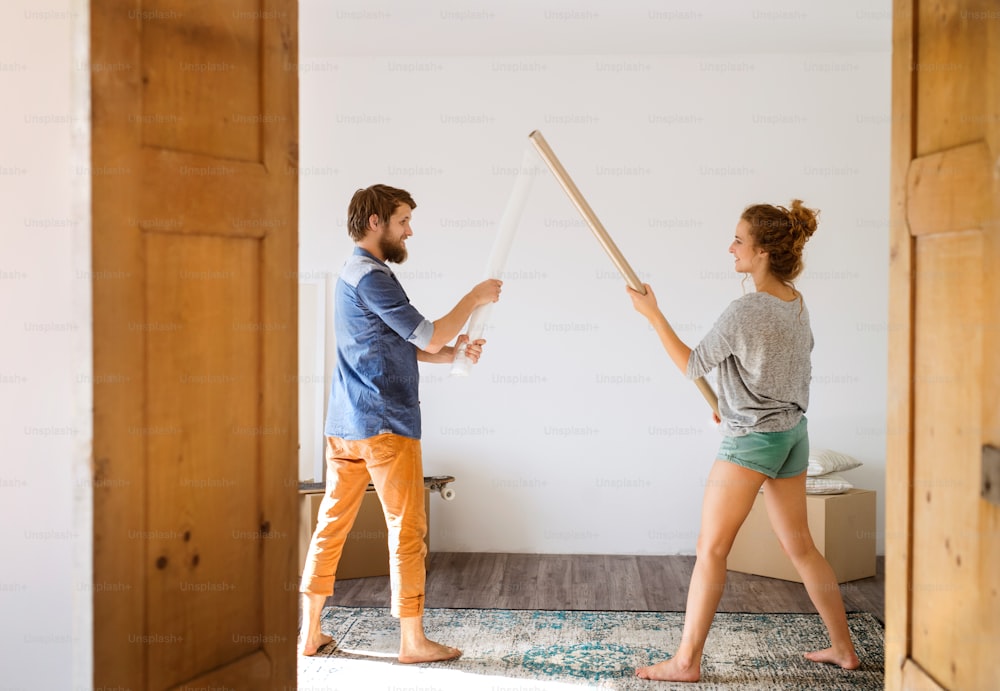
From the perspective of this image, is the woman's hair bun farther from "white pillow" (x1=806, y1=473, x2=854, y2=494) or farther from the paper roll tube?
"white pillow" (x1=806, y1=473, x2=854, y2=494)

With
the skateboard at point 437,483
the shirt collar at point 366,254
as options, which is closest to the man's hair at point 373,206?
the shirt collar at point 366,254

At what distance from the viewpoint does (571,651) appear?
3.22 m

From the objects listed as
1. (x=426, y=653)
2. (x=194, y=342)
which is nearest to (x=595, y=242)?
(x=426, y=653)

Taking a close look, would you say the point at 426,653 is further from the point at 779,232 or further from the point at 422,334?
the point at 779,232

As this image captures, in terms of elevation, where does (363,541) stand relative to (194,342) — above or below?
below

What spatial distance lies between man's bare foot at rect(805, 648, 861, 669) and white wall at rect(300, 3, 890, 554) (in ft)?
4.99

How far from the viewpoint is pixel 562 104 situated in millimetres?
4617

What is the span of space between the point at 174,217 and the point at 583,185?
10.3ft

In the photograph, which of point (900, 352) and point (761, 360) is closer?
point (900, 352)

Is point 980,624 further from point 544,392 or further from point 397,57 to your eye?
point 397,57

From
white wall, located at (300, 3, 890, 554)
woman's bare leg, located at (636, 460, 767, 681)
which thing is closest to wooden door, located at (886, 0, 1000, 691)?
woman's bare leg, located at (636, 460, 767, 681)

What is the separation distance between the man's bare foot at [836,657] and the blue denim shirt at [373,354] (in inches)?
58.1

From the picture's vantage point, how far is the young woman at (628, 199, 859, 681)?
2.80 metres

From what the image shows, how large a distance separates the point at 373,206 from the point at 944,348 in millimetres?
1850
